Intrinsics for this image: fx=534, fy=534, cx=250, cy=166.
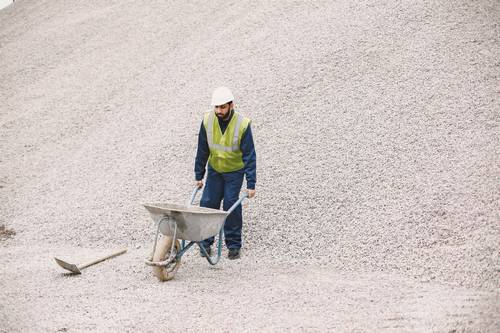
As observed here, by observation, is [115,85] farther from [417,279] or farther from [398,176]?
[417,279]

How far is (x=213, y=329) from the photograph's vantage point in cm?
391

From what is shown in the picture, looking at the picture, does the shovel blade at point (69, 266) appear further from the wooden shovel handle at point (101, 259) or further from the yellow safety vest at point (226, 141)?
the yellow safety vest at point (226, 141)

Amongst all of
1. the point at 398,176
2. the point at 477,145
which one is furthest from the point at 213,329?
the point at 477,145

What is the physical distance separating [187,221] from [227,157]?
99 centimetres

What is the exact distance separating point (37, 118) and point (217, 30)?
3.74 metres

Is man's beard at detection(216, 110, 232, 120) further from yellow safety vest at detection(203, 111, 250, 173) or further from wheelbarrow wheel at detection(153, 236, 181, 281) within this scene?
wheelbarrow wheel at detection(153, 236, 181, 281)

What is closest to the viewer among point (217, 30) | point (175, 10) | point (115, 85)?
point (115, 85)

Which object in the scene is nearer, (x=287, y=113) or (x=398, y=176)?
(x=398, y=176)

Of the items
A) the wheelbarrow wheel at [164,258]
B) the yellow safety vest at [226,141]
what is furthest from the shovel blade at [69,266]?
the yellow safety vest at [226,141]

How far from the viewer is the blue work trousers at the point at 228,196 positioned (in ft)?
17.4

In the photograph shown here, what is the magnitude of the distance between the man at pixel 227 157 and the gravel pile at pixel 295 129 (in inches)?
18.7

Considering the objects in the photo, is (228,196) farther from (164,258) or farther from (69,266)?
(69,266)

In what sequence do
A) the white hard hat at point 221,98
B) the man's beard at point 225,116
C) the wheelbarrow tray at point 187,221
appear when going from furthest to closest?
the man's beard at point 225,116
the white hard hat at point 221,98
the wheelbarrow tray at point 187,221

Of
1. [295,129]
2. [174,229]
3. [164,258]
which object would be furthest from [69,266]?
[295,129]
